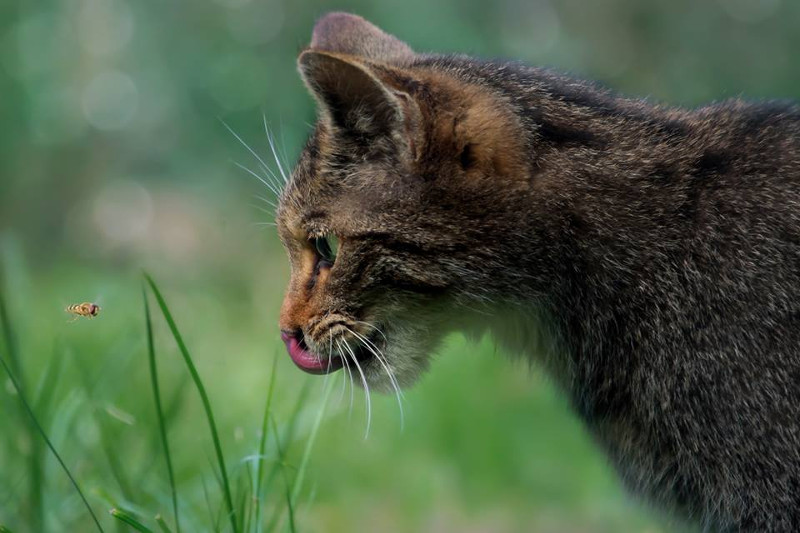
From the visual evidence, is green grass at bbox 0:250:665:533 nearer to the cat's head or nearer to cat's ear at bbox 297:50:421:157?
the cat's head

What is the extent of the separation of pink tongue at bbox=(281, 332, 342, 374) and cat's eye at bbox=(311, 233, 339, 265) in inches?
9.8

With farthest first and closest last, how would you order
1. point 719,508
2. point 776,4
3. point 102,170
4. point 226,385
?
point 102,170
point 776,4
point 226,385
point 719,508

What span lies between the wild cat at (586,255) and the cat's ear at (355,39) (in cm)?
38

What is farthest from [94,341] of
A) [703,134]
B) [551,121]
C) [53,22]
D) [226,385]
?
[53,22]

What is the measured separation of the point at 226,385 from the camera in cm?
554

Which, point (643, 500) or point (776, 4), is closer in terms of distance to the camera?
point (643, 500)

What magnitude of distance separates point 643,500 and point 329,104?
1.40 metres

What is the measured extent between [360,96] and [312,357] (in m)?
0.75

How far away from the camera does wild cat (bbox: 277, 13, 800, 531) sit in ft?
8.59

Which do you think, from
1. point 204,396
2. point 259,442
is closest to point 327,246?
point 259,442

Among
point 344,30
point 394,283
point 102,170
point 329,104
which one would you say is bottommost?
point 102,170

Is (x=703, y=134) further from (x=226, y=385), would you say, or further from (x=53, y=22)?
(x=53, y=22)

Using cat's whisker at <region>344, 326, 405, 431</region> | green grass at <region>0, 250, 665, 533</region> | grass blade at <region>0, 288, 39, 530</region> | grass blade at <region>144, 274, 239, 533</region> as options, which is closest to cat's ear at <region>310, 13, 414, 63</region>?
cat's whisker at <region>344, 326, 405, 431</region>

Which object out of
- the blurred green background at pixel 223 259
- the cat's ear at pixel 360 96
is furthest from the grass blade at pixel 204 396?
the cat's ear at pixel 360 96
